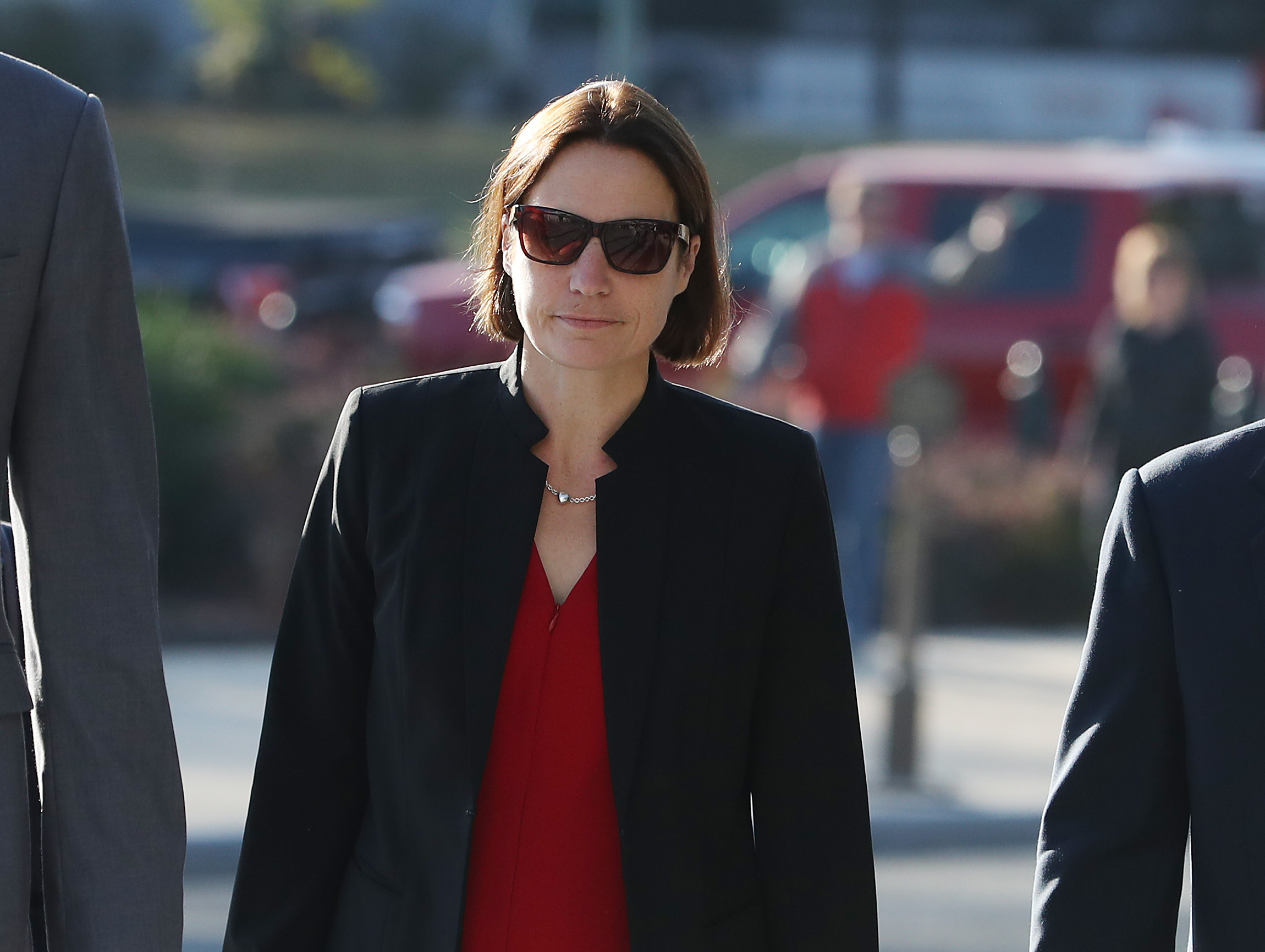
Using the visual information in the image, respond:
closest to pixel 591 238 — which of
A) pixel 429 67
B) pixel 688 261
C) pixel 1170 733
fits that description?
pixel 688 261

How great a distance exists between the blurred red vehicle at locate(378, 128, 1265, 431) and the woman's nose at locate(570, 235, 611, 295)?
812 cm

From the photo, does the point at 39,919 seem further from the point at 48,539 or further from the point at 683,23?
the point at 683,23

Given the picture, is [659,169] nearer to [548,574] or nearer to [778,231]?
[548,574]

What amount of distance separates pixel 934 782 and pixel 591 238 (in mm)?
5031

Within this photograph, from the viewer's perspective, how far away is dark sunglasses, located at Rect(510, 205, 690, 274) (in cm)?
256

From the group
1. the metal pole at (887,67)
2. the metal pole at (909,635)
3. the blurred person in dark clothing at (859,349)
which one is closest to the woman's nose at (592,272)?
the metal pole at (909,635)

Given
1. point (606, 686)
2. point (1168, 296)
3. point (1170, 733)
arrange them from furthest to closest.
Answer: point (1168, 296), point (606, 686), point (1170, 733)

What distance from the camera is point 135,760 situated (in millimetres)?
2254

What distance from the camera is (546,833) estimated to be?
2.52 m

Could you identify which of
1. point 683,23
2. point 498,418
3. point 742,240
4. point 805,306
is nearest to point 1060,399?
point 742,240

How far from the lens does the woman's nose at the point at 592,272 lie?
254 cm

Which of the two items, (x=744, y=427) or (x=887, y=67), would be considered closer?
(x=744, y=427)

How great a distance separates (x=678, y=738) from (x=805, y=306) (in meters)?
6.00

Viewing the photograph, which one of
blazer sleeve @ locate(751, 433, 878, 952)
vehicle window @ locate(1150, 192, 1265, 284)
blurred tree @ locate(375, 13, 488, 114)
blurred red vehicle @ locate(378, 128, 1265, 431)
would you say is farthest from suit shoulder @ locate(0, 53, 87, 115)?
blurred tree @ locate(375, 13, 488, 114)
